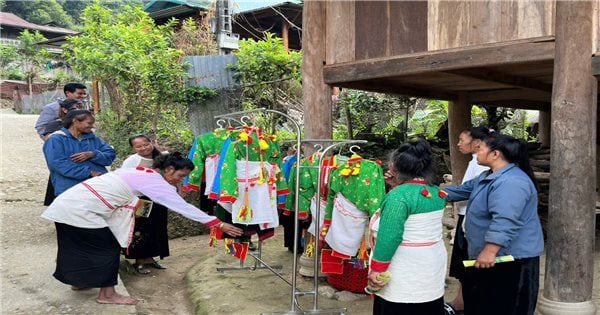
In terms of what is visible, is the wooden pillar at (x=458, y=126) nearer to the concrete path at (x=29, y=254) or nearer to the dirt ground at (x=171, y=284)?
the dirt ground at (x=171, y=284)

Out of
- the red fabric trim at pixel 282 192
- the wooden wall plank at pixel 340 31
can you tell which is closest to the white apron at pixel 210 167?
the red fabric trim at pixel 282 192

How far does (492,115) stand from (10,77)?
24.4m

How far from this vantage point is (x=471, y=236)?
321 cm

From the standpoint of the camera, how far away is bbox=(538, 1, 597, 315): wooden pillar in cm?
351

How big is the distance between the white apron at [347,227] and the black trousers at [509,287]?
1168 millimetres

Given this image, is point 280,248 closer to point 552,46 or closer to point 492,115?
point 552,46

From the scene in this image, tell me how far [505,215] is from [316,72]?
2843mm

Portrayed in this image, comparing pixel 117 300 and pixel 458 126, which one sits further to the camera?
pixel 458 126

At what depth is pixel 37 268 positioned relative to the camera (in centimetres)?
481

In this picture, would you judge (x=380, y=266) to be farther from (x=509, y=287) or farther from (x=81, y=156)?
(x=81, y=156)

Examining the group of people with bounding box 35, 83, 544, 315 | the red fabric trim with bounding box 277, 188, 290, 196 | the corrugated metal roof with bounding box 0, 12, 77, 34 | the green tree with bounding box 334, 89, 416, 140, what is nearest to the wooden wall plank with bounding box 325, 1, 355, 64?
the red fabric trim with bounding box 277, 188, 290, 196

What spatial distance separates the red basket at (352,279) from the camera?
15.3ft

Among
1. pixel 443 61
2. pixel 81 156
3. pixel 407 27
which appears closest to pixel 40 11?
pixel 81 156

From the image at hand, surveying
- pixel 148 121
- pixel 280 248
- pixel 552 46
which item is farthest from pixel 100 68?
pixel 552 46
